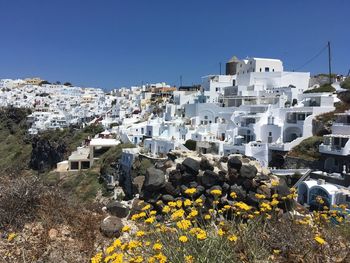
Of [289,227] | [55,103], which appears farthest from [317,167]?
[55,103]

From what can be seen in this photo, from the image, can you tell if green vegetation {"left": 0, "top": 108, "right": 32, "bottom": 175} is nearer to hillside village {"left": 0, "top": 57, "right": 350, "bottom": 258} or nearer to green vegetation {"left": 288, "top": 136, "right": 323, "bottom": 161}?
hillside village {"left": 0, "top": 57, "right": 350, "bottom": 258}

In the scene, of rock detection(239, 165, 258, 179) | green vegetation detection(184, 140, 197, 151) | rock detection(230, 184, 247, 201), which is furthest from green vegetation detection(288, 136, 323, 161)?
rock detection(230, 184, 247, 201)

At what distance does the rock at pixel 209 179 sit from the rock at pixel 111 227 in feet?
14.8

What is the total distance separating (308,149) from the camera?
28.7 m

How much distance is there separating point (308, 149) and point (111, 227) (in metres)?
25.7

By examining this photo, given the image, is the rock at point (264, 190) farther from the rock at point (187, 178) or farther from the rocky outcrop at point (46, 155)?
the rocky outcrop at point (46, 155)

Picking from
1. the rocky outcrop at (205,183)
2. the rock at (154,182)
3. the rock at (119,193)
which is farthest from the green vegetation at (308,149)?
the rock at (154,182)

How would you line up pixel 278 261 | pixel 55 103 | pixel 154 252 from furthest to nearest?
pixel 55 103 → pixel 278 261 → pixel 154 252

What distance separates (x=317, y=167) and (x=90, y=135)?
126 feet

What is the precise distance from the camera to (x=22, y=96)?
94.8 meters

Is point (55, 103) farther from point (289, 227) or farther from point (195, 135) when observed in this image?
point (289, 227)

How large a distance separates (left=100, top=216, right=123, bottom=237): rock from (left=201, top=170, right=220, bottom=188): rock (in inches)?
178

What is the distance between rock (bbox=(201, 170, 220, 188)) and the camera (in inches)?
414

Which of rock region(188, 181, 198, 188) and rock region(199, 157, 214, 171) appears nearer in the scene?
rock region(188, 181, 198, 188)
